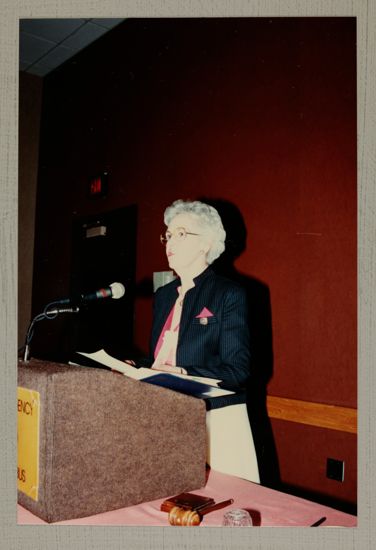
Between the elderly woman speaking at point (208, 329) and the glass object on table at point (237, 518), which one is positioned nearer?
the glass object on table at point (237, 518)

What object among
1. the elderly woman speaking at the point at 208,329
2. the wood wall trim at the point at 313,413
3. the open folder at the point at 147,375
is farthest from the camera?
the wood wall trim at the point at 313,413

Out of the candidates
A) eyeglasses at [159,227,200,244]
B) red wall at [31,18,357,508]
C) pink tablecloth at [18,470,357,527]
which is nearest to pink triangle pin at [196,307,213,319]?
eyeglasses at [159,227,200,244]

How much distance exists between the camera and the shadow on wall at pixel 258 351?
2.14m

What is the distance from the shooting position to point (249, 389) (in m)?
2.24

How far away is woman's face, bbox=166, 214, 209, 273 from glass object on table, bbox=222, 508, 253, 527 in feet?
3.07

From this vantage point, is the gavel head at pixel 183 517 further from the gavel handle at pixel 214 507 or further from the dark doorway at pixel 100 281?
the dark doorway at pixel 100 281

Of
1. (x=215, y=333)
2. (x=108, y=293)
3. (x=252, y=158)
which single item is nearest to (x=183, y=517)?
(x=108, y=293)

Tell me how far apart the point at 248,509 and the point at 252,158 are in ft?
5.46

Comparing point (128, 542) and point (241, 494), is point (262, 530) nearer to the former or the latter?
point (241, 494)

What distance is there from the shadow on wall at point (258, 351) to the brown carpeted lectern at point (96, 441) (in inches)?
45.4

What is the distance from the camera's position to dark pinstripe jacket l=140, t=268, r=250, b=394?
157 centimetres

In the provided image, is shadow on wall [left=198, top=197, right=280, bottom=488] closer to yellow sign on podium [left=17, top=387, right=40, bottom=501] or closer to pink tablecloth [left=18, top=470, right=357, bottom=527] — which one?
pink tablecloth [left=18, top=470, right=357, bottom=527]

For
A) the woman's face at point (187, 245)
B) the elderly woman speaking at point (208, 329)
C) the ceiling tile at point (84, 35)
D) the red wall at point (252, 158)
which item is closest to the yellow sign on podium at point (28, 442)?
the elderly woman speaking at point (208, 329)

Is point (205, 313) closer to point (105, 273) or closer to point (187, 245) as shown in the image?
point (187, 245)
